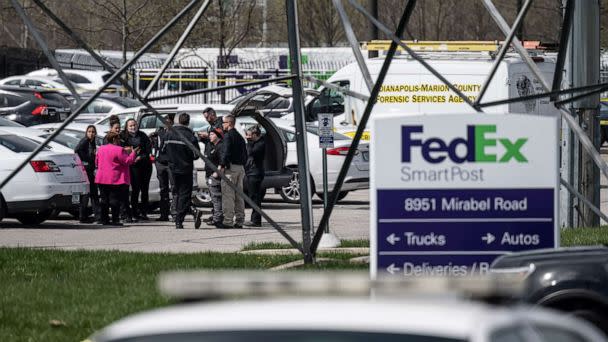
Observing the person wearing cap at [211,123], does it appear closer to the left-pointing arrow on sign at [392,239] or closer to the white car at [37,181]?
the white car at [37,181]

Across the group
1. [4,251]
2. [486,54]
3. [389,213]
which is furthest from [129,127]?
[389,213]

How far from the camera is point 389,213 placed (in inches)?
373

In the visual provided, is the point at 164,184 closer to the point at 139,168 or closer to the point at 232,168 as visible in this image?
the point at 139,168

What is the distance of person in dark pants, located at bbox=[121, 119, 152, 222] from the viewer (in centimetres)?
2119

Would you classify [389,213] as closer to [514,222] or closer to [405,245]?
[405,245]

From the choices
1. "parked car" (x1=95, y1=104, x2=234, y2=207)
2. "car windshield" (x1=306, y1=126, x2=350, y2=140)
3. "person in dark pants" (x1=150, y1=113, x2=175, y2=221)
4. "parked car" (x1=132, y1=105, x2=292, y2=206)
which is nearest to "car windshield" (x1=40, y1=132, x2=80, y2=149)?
"parked car" (x1=95, y1=104, x2=234, y2=207)

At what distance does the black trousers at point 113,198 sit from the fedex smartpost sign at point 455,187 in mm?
11289

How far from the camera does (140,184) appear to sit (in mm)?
21547

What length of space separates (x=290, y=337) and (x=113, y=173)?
661 inches

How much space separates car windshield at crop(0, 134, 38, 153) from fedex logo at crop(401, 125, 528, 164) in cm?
1171

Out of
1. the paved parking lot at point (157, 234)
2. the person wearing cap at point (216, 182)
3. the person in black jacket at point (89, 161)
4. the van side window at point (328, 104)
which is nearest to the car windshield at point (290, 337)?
the paved parking lot at point (157, 234)

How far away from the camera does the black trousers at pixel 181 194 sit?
1978 centimetres

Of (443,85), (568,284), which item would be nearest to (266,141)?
(443,85)

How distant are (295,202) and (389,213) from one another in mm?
15287
